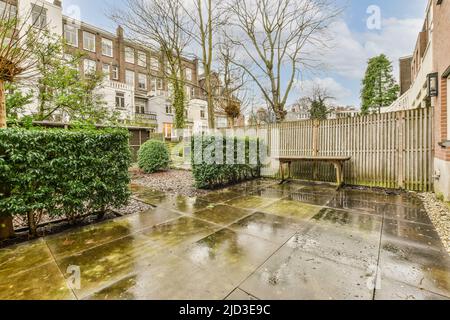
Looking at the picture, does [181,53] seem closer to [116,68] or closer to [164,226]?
[164,226]

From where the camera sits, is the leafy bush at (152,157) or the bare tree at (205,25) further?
the leafy bush at (152,157)

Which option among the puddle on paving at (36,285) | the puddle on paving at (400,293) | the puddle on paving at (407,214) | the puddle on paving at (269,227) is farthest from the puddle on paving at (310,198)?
the puddle on paving at (36,285)

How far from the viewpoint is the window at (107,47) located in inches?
860

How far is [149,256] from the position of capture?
242cm

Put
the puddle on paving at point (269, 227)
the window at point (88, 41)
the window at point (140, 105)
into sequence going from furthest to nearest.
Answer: the window at point (140, 105) < the window at point (88, 41) < the puddle on paving at point (269, 227)

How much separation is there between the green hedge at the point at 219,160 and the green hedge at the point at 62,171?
2268mm

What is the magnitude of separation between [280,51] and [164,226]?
10.2 m

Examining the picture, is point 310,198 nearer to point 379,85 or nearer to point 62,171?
point 62,171

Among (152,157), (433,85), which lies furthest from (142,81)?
(433,85)

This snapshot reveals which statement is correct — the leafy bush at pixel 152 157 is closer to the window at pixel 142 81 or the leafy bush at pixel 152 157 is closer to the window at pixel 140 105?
the window at pixel 140 105

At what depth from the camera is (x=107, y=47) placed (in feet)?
72.9

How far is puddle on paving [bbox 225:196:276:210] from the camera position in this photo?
174 inches

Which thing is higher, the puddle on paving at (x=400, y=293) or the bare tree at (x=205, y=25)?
the bare tree at (x=205, y=25)

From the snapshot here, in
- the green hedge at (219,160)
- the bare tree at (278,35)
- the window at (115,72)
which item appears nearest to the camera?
the green hedge at (219,160)
